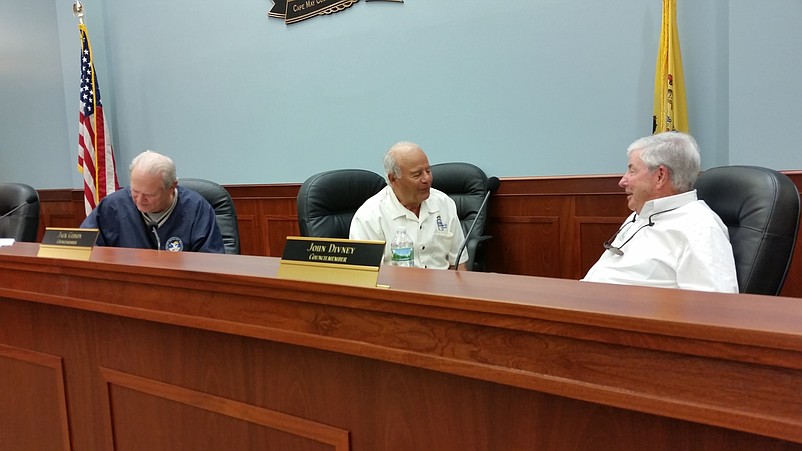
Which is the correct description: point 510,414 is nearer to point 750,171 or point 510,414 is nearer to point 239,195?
point 750,171

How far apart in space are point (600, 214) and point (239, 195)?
2.55 metres

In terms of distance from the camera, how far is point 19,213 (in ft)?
7.50

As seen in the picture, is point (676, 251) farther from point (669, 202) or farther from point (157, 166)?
point (157, 166)

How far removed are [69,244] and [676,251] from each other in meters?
1.53

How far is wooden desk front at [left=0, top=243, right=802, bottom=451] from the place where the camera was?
0.50m

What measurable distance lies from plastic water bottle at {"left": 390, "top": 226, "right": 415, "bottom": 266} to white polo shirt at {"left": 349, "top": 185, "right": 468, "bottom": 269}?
0.07 feet

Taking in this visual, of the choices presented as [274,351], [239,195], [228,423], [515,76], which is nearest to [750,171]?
[274,351]

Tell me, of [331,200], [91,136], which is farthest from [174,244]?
[91,136]

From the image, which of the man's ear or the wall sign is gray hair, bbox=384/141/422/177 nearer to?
the man's ear

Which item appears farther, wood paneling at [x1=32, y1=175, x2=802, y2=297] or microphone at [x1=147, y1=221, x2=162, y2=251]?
wood paneling at [x1=32, y1=175, x2=802, y2=297]

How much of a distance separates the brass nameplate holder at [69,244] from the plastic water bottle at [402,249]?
955 millimetres

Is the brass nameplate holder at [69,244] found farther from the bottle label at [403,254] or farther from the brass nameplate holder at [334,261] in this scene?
the bottle label at [403,254]

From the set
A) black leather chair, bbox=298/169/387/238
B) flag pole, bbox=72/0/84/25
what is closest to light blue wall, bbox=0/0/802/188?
flag pole, bbox=72/0/84/25

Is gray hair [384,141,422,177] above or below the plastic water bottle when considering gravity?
above
